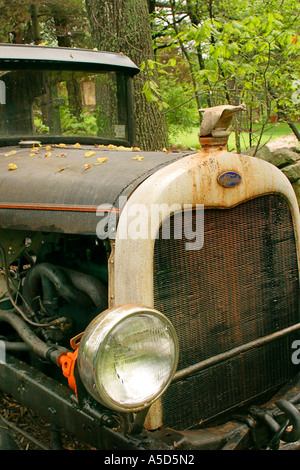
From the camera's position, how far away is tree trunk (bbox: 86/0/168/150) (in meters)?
6.13

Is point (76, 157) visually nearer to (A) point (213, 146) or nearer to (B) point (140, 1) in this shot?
(A) point (213, 146)

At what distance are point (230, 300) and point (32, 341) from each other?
3.50 ft

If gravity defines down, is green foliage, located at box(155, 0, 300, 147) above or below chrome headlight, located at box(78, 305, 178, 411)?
above

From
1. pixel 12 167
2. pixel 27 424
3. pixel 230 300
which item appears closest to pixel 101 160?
pixel 12 167

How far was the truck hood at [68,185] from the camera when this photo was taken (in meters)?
2.33

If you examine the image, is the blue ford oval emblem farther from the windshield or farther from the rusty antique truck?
the windshield

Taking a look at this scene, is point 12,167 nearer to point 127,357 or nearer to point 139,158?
point 139,158

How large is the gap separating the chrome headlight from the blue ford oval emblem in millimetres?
780

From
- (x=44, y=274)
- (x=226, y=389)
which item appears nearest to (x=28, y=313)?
(x=44, y=274)

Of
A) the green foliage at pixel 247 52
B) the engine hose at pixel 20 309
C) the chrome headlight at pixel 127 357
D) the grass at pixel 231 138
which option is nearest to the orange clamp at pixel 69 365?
the engine hose at pixel 20 309

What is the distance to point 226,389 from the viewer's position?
2510 mm

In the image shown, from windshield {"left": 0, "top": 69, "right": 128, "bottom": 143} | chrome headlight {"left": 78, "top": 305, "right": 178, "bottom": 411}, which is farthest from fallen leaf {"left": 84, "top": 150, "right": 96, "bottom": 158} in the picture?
chrome headlight {"left": 78, "top": 305, "right": 178, "bottom": 411}

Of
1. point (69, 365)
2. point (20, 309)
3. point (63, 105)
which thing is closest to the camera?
point (69, 365)

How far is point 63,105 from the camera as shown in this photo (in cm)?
390
